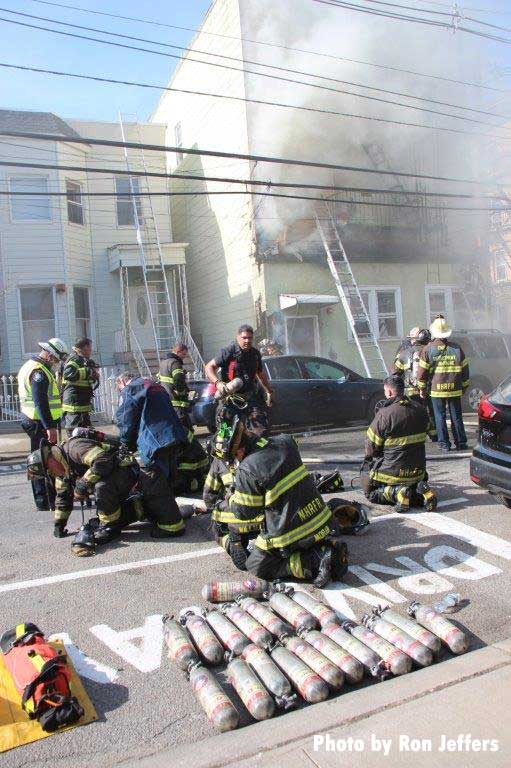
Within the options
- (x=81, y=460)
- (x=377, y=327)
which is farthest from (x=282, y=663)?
(x=377, y=327)

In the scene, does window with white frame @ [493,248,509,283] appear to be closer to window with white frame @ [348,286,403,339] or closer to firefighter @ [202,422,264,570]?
window with white frame @ [348,286,403,339]

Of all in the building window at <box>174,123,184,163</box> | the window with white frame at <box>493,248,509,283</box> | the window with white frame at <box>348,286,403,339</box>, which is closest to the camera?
the window with white frame at <box>348,286,403,339</box>

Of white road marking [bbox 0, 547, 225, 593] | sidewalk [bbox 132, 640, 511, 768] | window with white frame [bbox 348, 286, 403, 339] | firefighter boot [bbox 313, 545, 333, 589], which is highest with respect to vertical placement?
window with white frame [bbox 348, 286, 403, 339]

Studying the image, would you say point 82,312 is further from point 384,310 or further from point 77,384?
point 77,384

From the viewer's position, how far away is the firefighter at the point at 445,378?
319 inches

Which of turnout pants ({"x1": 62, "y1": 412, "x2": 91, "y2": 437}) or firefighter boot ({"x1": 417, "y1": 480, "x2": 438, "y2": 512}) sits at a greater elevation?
turnout pants ({"x1": 62, "y1": 412, "x2": 91, "y2": 437})

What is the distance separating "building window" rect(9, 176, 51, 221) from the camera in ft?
51.8

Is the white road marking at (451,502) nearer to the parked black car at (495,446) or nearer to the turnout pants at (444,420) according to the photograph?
the parked black car at (495,446)

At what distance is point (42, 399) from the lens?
646 cm

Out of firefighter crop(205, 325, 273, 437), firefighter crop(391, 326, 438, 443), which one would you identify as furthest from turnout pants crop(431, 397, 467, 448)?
firefighter crop(205, 325, 273, 437)

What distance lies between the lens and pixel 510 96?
641 inches

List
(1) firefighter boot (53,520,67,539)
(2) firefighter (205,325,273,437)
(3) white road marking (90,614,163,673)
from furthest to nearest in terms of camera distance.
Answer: (2) firefighter (205,325,273,437), (1) firefighter boot (53,520,67,539), (3) white road marking (90,614,163,673)

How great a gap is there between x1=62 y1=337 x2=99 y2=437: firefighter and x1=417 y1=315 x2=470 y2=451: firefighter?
4.20m

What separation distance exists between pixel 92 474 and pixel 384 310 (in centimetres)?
1292
